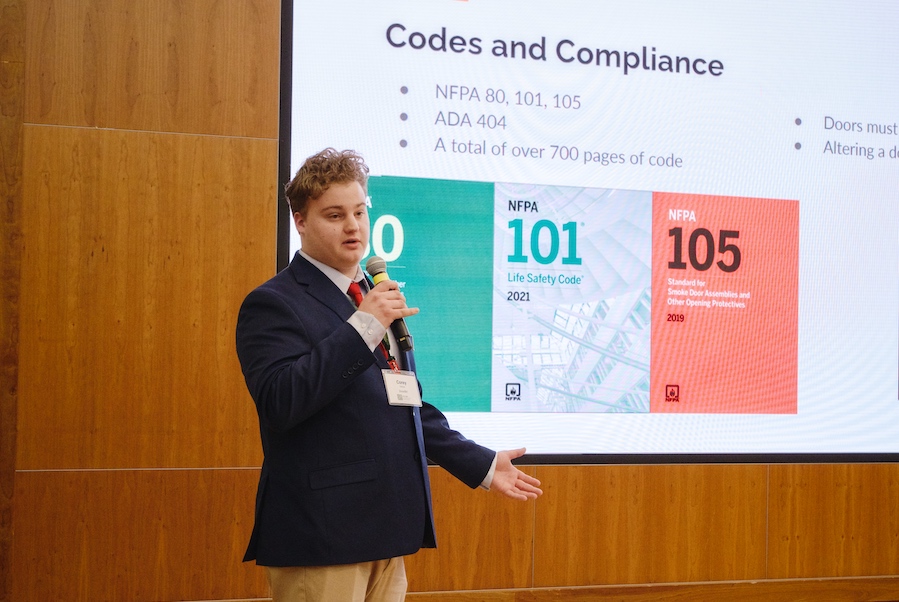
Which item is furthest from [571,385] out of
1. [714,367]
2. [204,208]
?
[204,208]

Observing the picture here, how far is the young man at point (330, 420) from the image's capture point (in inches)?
71.5

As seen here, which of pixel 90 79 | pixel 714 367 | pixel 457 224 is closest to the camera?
pixel 90 79

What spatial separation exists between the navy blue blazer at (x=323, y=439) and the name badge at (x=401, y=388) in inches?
0.8

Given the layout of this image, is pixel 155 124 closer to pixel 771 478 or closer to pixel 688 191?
pixel 688 191

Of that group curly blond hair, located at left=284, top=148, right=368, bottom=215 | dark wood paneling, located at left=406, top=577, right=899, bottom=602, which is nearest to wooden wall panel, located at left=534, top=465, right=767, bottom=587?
dark wood paneling, located at left=406, top=577, right=899, bottom=602

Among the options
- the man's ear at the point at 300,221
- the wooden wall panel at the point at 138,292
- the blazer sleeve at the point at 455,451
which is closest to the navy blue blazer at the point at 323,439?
the man's ear at the point at 300,221

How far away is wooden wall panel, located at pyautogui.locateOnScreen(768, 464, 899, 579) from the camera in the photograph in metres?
4.05

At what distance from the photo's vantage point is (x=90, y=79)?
11.2ft

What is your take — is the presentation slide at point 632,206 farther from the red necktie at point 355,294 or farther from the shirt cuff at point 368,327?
the shirt cuff at point 368,327

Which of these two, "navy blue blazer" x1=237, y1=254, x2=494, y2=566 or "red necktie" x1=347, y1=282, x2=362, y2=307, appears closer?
"navy blue blazer" x1=237, y1=254, x2=494, y2=566

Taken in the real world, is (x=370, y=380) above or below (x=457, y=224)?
below

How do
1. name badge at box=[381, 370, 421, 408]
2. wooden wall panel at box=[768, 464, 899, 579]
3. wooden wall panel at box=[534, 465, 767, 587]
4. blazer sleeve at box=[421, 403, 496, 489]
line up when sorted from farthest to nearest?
wooden wall panel at box=[768, 464, 899, 579] → wooden wall panel at box=[534, 465, 767, 587] → blazer sleeve at box=[421, 403, 496, 489] → name badge at box=[381, 370, 421, 408]

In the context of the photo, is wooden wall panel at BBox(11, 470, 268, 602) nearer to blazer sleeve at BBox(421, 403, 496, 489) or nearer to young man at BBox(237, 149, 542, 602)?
blazer sleeve at BBox(421, 403, 496, 489)

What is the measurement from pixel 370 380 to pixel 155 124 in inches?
79.5
